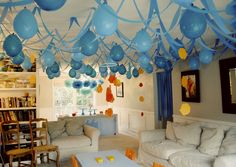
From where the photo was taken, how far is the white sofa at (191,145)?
350 cm

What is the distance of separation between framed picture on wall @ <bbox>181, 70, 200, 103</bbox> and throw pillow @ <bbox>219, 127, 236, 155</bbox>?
1.34 meters

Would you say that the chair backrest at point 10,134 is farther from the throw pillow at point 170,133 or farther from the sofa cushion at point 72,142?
the throw pillow at point 170,133

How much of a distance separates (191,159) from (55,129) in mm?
3342

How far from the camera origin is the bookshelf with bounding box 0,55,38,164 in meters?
4.97

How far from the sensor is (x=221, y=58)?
4.46 m

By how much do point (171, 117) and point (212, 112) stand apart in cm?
174

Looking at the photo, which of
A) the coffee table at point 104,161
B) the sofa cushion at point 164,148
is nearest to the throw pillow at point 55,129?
the coffee table at point 104,161

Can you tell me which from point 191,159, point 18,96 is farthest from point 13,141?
point 191,159

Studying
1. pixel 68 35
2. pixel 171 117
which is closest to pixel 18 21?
pixel 68 35

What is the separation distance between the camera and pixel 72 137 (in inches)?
221

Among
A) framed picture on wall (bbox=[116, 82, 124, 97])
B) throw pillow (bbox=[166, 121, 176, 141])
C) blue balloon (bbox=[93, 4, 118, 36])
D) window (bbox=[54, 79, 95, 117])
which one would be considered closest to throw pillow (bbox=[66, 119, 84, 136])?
throw pillow (bbox=[166, 121, 176, 141])

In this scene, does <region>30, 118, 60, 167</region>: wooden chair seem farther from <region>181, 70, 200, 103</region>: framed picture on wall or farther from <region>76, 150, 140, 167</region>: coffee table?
<region>181, 70, 200, 103</region>: framed picture on wall

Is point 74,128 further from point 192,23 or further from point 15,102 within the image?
point 192,23

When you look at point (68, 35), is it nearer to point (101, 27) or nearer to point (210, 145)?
point (101, 27)
